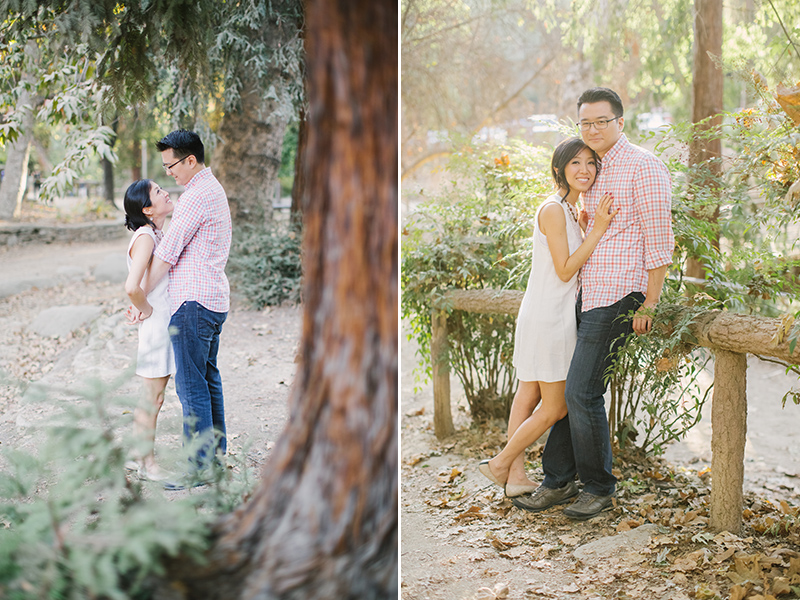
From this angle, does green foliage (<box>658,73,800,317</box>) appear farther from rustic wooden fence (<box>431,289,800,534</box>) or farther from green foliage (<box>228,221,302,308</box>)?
green foliage (<box>228,221,302,308</box>)

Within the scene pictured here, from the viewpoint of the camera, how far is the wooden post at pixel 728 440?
2070 mm

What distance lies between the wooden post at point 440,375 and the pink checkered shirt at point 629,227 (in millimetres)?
1349

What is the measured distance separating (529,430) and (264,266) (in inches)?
117

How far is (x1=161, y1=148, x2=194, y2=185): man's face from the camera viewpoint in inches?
68.7

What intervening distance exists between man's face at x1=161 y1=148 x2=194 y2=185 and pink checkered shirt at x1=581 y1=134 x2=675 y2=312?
139 cm

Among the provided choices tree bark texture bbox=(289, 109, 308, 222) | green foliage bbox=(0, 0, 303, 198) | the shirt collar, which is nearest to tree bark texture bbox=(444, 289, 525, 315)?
the shirt collar

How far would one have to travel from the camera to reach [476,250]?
10.3ft

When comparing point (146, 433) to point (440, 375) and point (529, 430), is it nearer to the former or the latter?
point (529, 430)

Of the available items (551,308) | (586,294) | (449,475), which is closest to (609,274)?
(586,294)

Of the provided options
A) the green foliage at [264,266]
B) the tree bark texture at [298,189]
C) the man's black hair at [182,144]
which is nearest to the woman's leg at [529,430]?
the man's black hair at [182,144]

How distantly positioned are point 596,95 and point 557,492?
58.8 inches

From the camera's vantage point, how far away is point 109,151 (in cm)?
197

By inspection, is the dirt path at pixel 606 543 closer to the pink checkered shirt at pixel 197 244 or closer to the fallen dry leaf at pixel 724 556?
the fallen dry leaf at pixel 724 556

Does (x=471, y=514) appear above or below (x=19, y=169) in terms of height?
below
